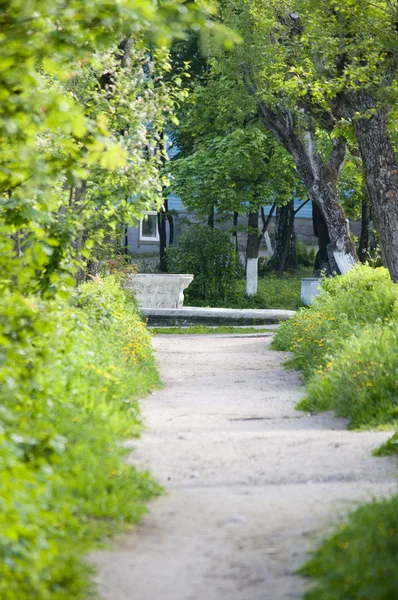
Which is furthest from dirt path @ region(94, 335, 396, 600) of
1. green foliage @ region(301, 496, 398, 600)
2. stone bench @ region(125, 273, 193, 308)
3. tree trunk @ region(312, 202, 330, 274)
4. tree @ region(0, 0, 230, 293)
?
tree trunk @ region(312, 202, 330, 274)

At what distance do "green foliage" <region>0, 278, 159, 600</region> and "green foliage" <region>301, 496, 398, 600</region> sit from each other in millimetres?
1167

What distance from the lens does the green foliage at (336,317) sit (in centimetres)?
1272

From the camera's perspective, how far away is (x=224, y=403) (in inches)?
405

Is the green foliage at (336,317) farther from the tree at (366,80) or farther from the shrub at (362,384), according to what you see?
the shrub at (362,384)

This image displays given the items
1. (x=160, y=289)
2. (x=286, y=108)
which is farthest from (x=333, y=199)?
(x=160, y=289)

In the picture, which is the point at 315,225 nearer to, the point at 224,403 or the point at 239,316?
the point at 239,316

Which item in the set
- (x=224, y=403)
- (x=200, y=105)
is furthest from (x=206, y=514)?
(x=200, y=105)

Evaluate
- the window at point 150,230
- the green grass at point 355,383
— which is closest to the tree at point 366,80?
the green grass at point 355,383

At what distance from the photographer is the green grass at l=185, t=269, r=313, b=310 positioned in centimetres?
2800

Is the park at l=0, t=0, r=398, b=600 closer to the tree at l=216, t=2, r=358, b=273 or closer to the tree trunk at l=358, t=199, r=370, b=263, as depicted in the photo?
the tree at l=216, t=2, r=358, b=273

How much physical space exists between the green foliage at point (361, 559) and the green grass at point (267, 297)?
22854mm

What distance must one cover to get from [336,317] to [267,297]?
15395 millimetres

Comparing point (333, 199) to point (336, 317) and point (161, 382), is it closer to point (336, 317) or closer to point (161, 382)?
point (336, 317)

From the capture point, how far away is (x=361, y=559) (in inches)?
172
